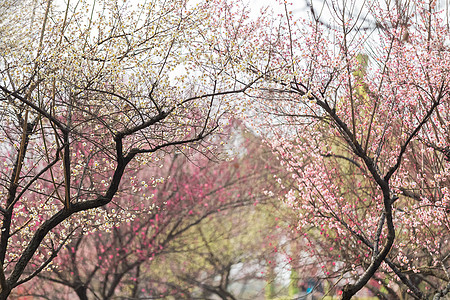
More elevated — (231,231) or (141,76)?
(231,231)

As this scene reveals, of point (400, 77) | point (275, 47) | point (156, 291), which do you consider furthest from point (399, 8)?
point (156, 291)

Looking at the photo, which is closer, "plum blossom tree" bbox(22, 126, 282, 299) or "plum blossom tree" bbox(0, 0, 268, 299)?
"plum blossom tree" bbox(0, 0, 268, 299)

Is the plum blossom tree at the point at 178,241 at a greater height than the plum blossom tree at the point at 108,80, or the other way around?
the plum blossom tree at the point at 178,241

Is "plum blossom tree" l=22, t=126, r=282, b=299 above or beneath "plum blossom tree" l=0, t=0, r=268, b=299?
above

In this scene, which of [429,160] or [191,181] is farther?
[191,181]

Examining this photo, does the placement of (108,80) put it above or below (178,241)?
below

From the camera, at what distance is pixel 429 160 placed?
21.8 ft

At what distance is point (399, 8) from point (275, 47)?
1.44 meters

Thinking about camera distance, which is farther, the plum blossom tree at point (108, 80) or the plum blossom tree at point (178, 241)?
the plum blossom tree at point (178, 241)

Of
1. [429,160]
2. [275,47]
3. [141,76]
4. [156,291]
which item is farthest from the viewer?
[156,291]

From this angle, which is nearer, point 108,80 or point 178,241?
point 108,80

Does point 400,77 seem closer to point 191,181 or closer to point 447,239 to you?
point 447,239

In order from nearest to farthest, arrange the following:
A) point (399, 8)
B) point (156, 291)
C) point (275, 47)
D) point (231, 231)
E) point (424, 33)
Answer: point (399, 8), point (275, 47), point (424, 33), point (156, 291), point (231, 231)

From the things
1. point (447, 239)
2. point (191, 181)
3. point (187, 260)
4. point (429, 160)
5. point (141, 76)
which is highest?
point (191, 181)
